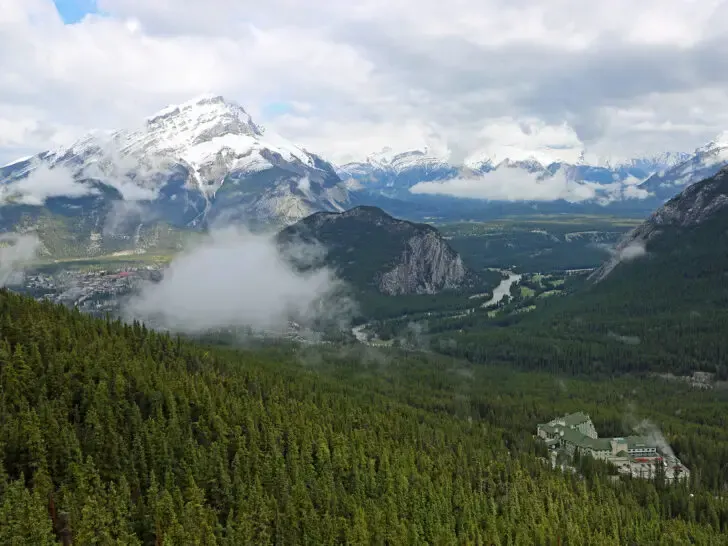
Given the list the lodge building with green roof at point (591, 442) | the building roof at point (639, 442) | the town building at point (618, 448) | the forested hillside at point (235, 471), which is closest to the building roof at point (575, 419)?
the lodge building with green roof at point (591, 442)

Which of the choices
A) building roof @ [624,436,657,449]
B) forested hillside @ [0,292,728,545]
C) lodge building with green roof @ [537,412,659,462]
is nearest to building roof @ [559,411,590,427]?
lodge building with green roof @ [537,412,659,462]

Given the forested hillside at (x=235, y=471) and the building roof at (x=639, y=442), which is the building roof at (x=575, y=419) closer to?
the building roof at (x=639, y=442)

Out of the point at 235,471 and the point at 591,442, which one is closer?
the point at 235,471

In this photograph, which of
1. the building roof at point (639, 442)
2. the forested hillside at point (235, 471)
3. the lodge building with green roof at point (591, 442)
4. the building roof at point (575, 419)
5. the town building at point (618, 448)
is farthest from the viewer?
the building roof at point (575, 419)

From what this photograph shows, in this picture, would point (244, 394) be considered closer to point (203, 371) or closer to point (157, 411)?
point (203, 371)

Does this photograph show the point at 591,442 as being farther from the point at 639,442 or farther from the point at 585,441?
the point at 639,442

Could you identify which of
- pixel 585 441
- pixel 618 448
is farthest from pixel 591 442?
pixel 618 448
